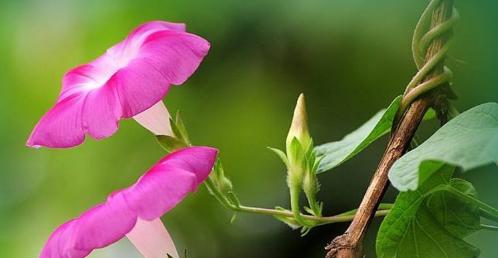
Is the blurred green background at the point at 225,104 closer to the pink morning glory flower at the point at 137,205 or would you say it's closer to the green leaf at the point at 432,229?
the green leaf at the point at 432,229

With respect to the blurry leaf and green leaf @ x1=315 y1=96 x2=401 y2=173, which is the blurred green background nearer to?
green leaf @ x1=315 y1=96 x2=401 y2=173

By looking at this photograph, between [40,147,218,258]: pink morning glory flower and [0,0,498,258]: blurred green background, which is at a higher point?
[40,147,218,258]: pink morning glory flower

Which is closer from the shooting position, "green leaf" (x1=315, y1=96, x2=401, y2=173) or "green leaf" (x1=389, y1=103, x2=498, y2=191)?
"green leaf" (x1=389, y1=103, x2=498, y2=191)

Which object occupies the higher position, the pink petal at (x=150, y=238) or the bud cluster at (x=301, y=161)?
the bud cluster at (x=301, y=161)

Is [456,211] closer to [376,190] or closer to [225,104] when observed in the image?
[376,190]

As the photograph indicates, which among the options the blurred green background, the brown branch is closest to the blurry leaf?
the brown branch

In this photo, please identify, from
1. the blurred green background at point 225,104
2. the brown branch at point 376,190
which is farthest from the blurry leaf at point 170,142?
the blurred green background at point 225,104

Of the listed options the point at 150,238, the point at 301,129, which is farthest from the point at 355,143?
the point at 150,238
